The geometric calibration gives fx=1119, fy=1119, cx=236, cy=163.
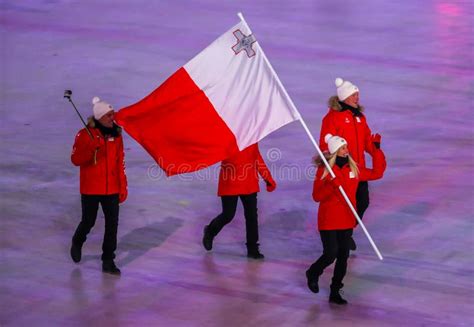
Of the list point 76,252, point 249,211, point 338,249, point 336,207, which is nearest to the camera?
point 336,207

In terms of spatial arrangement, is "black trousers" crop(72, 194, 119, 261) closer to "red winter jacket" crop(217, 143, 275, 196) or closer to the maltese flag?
the maltese flag

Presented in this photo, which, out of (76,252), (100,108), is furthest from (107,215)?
(100,108)

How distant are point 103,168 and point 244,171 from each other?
1.21m

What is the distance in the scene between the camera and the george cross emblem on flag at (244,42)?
8.77m

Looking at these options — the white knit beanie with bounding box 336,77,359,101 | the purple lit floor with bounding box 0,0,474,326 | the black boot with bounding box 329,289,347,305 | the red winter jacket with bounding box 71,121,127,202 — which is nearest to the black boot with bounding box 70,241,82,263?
the purple lit floor with bounding box 0,0,474,326

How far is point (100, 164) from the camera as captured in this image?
357 inches

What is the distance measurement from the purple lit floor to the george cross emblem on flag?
1.86 metres

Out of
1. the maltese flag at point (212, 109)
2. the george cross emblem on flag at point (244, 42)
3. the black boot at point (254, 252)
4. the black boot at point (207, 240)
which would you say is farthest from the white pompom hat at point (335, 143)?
the black boot at point (207, 240)

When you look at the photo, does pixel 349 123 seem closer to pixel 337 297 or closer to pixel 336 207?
pixel 336 207

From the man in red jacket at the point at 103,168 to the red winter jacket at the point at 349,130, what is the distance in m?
1.71

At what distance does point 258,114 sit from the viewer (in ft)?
29.0

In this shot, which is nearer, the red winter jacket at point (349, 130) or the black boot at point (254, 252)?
the red winter jacket at point (349, 130)

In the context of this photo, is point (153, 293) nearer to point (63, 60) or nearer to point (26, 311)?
point (26, 311)

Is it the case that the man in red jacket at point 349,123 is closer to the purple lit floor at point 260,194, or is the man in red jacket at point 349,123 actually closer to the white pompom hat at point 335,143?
the white pompom hat at point 335,143
